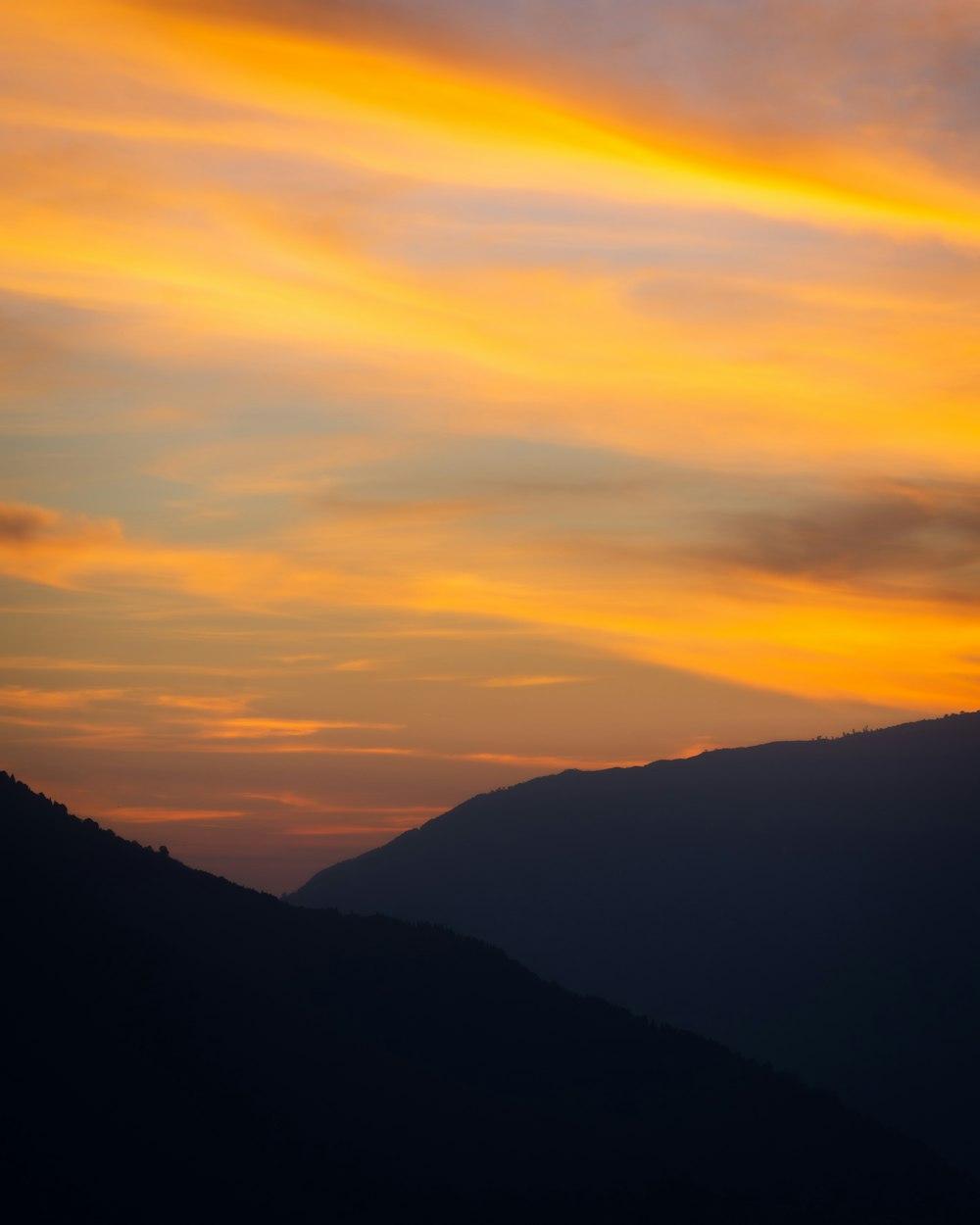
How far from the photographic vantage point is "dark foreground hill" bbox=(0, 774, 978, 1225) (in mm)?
89875

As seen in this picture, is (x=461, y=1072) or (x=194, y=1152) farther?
(x=461, y=1072)

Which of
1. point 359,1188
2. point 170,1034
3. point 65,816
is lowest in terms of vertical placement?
point 359,1188

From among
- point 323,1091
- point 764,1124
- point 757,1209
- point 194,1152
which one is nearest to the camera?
point 194,1152

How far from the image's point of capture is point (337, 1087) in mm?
107250

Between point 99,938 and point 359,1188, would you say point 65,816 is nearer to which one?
point 99,938

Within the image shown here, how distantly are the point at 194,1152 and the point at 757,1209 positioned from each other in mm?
49653

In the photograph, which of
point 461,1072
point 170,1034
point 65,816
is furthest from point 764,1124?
point 65,816

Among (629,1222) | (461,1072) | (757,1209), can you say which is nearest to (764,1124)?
(757,1209)

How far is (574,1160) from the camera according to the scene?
10831 cm

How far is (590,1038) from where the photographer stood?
498 feet

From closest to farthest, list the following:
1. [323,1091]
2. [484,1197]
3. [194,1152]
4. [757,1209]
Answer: [194,1152] < [484,1197] < [323,1091] < [757,1209]

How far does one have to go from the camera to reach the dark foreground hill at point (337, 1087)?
89.9 metres

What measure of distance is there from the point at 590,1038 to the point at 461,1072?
69.3 ft

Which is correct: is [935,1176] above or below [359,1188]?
below
